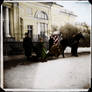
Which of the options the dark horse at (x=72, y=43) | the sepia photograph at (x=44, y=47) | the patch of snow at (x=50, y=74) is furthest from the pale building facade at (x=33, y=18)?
the patch of snow at (x=50, y=74)

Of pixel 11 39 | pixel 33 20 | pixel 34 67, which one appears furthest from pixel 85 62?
pixel 11 39

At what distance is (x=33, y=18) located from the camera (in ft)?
7.32

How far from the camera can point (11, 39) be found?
220 centimetres

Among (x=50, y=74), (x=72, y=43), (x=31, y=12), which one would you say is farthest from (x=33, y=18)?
(x=50, y=74)

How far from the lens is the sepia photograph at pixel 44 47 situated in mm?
2201

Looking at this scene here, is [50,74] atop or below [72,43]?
below

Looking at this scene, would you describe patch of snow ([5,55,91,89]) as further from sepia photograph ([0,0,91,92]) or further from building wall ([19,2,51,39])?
building wall ([19,2,51,39])

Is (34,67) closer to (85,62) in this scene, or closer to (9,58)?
(9,58)

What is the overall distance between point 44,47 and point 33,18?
442mm

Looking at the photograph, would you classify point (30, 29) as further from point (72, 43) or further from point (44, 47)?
point (72, 43)

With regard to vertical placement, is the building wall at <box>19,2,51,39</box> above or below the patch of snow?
above

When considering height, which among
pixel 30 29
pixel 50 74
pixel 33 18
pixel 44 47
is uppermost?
pixel 33 18

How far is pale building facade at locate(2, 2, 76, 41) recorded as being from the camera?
7.20 ft

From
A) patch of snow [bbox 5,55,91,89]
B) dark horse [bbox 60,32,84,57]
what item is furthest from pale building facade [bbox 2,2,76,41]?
patch of snow [bbox 5,55,91,89]
